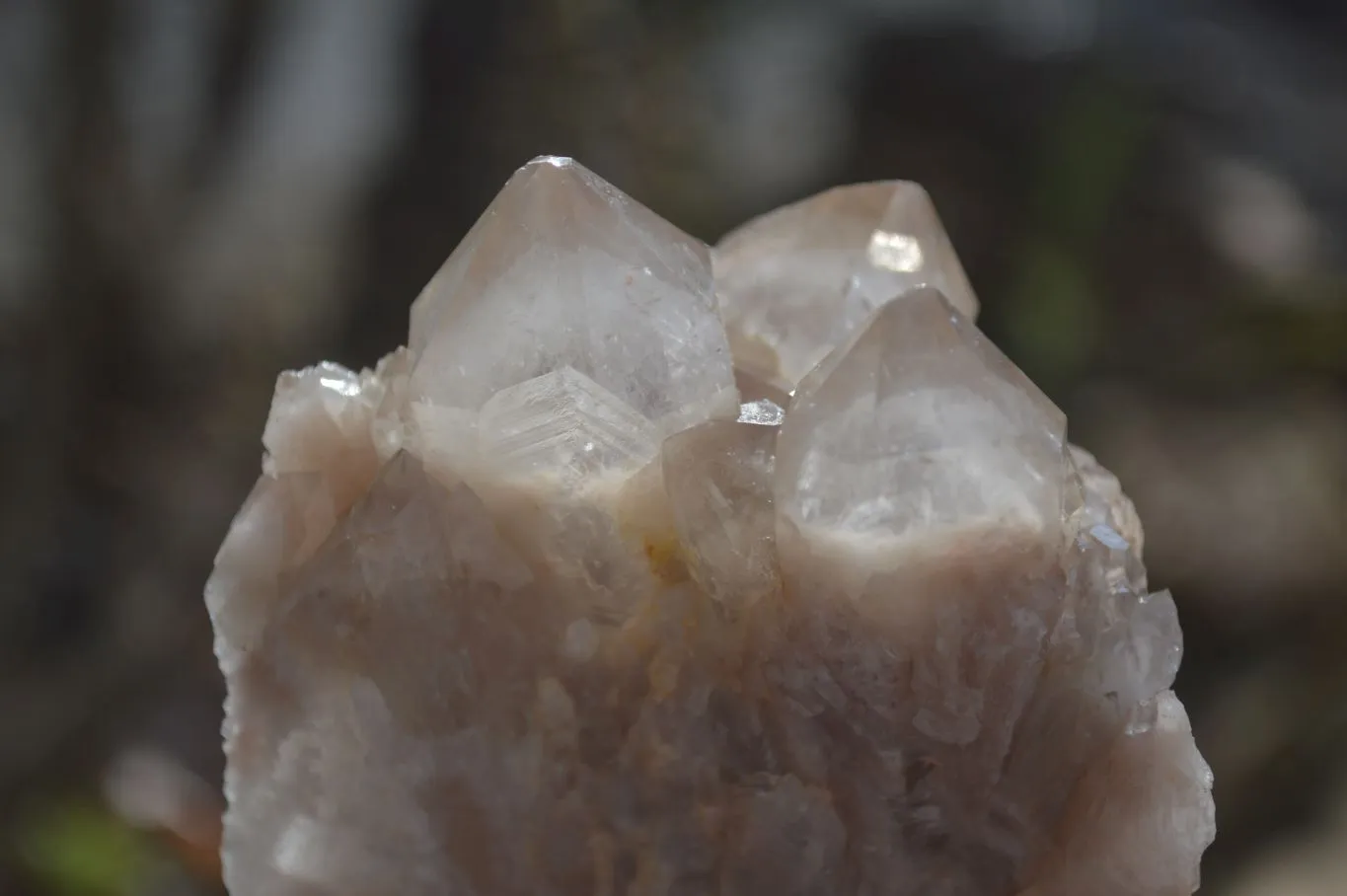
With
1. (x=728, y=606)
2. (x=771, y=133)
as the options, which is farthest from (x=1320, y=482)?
(x=728, y=606)

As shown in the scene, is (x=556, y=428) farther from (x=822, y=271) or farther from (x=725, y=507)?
(x=822, y=271)

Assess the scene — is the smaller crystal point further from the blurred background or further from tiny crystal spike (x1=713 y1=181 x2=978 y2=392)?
the blurred background

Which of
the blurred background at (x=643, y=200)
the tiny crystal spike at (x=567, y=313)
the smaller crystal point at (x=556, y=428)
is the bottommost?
the blurred background at (x=643, y=200)

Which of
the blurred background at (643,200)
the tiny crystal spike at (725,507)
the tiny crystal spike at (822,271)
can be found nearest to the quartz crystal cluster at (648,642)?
the tiny crystal spike at (725,507)

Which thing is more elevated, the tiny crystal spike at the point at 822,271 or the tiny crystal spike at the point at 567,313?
the tiny crystal spike at the point at 567,313

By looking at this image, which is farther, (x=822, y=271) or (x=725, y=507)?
(x=822, y=271)

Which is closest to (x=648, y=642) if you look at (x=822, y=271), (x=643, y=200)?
(x=822, y=271)

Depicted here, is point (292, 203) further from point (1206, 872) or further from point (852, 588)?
point (852, 588)

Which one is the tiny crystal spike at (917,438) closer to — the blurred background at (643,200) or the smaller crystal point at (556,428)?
the smaller crystal point at (556,428)
